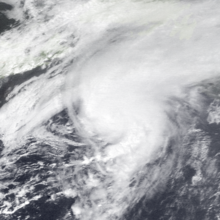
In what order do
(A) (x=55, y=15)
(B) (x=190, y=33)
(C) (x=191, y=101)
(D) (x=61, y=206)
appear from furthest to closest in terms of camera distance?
(A) (x=55, y=15)
(B) (x=190, y=33)
(C) (x=191, y=101)
(D) (x=61, y=206)

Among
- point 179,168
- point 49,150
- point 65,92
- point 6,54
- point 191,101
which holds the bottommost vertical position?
point 179,168

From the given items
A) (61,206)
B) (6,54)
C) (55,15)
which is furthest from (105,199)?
(55,15)

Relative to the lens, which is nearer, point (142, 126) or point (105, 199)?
point (105, 199)

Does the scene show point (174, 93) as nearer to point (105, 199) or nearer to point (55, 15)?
point (105, 199)

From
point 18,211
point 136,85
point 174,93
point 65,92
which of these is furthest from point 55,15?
point 18,211

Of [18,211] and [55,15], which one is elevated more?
[55,15]

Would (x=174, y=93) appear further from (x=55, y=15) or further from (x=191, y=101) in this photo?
(x=55, y=15)

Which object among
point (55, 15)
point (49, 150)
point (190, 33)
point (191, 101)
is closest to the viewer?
point (49, 150)
